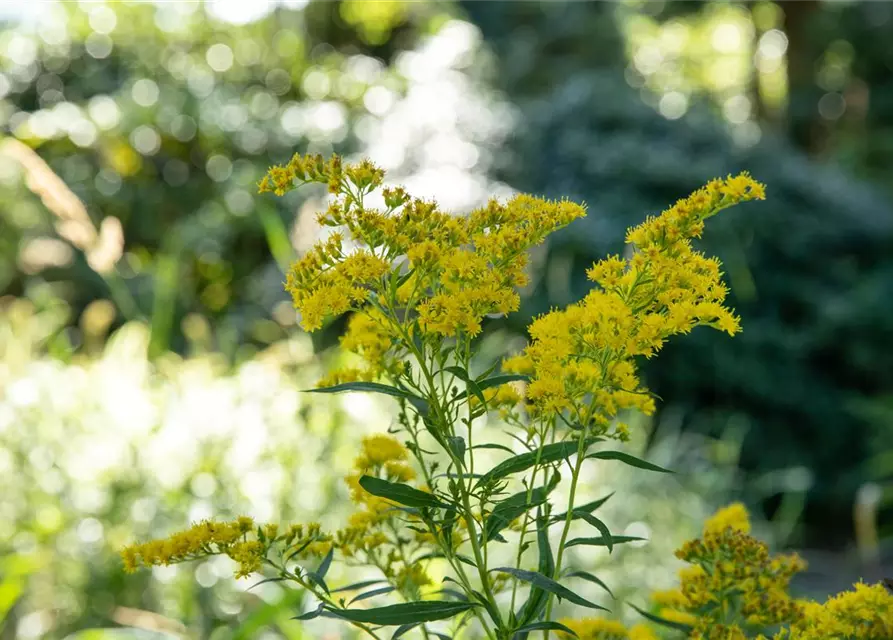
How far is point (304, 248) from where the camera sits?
4.03m

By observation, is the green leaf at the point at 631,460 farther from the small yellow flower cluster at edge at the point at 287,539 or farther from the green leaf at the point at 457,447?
the small yellow flower cluster at edge at the point at 287,539

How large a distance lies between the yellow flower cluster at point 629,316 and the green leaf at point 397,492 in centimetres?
16

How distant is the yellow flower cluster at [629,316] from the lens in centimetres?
106

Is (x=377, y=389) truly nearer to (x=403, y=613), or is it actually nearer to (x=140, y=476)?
(x=403, y=613)

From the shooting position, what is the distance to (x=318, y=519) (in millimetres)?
2795

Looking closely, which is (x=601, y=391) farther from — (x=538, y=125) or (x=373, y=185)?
(x=538, y=125)

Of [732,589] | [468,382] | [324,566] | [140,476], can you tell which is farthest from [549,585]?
[140,476]

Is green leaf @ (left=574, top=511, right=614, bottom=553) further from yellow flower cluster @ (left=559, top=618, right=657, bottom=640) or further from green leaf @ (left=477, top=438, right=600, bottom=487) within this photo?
yellow flower cluster @ (left=559, top=618, right=657, bottom=640)

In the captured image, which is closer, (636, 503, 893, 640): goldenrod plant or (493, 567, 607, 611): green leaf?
(493, 567, 607, 611): green leaf

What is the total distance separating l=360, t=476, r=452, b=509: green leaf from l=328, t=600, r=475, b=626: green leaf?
0.11m

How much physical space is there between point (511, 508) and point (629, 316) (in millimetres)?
252

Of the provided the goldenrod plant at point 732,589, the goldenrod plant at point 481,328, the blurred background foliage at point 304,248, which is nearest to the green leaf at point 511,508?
the goldenrod plant at point 481,328

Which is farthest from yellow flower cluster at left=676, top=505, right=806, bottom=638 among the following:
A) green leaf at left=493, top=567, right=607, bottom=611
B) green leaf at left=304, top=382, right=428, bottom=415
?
green leaf at left=304, top=382, right=428, bottom=415

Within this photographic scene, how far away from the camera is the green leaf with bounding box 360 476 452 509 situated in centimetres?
107
